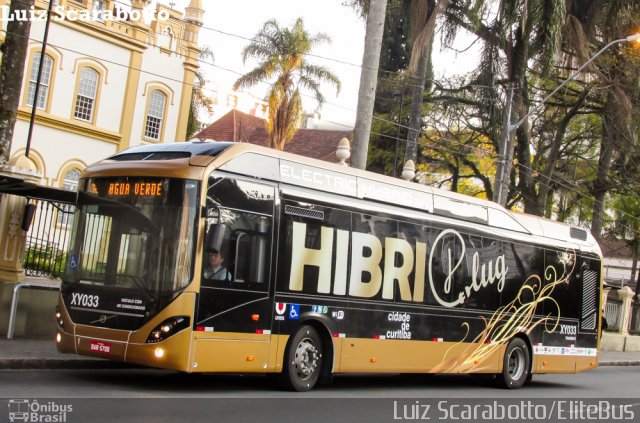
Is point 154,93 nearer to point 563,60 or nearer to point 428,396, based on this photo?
point 563,60

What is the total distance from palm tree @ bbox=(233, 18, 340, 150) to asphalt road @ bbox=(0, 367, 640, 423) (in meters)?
24.4

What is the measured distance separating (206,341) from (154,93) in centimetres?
2828

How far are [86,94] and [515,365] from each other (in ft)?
78.5

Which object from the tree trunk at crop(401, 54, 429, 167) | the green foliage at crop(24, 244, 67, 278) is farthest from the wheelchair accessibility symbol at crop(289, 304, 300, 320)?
the tree trunk at crop(401, 54, 429, 167)

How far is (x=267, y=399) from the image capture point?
11.7 meters

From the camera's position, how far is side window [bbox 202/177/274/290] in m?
11.4

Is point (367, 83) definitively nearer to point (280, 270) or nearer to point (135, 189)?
point (280, 270)

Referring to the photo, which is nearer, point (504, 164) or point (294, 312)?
point (294, 312)

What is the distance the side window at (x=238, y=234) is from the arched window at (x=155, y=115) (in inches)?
1056

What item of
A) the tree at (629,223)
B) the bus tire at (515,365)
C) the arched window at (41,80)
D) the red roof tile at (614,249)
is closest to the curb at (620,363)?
the red roof tile at (614,249)

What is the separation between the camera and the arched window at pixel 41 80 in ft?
111

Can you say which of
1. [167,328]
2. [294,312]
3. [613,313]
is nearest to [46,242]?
[294,312]

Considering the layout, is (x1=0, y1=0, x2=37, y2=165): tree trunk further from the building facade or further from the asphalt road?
the building facade

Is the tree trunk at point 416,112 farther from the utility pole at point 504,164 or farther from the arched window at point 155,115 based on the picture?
the arched window at point 155,115
